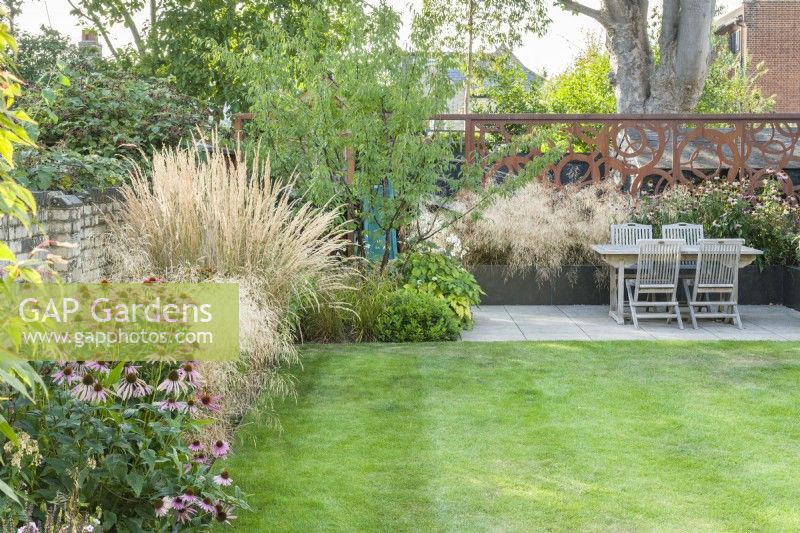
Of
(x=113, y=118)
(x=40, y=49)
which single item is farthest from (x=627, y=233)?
(x=40, y=49)

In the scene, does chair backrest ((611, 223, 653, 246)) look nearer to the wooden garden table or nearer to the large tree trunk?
the wooden garden table

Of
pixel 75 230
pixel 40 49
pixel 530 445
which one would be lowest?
pixel 530 445

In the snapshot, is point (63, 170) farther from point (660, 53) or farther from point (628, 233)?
point (660, 53)

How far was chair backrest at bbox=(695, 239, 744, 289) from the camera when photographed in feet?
31.2

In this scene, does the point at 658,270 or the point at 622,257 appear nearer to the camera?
the point at 658,270

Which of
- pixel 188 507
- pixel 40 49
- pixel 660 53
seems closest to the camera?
pixel 188 507

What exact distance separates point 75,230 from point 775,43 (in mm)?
33882

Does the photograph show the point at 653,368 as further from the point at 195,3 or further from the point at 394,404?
the point at 195,3

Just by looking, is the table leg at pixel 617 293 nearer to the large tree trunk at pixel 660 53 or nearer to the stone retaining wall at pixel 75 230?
the stone retaining wall at pixel 75 230

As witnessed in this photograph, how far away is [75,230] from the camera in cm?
672

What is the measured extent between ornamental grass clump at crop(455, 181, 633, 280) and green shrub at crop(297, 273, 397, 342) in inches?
85.2

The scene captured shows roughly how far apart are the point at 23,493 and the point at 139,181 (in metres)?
4.24

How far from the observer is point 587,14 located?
1783 centimetres

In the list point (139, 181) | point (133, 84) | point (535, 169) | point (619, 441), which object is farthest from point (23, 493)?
point (133, 84)
